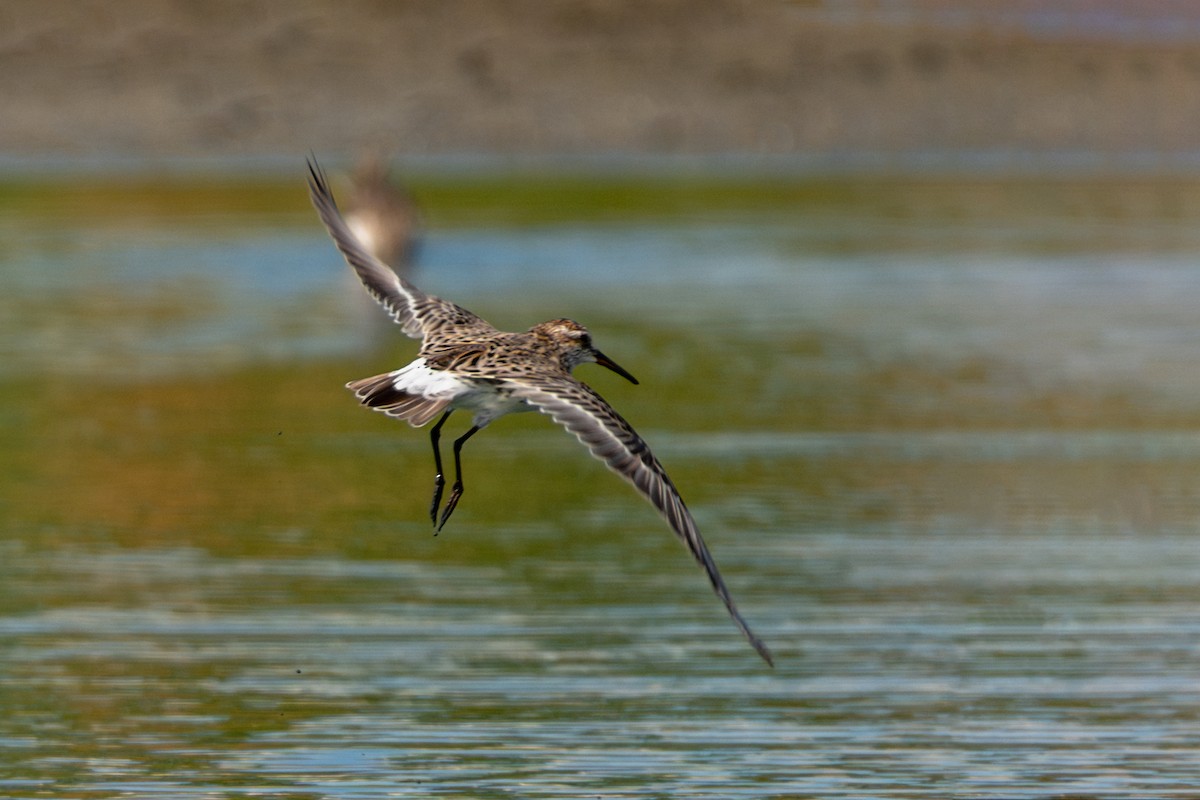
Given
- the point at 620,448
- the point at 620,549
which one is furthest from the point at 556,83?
the point at 620,448

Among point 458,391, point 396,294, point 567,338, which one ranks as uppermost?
point 396,294

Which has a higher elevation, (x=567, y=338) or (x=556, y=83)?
(x=556, y=83)

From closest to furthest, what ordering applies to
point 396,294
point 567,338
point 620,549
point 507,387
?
point 507,387, point 567,338, point 396,294, point 620,549

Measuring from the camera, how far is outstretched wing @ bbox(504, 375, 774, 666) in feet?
30.3

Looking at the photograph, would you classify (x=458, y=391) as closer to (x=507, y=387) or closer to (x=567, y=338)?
(x=507, y=387)

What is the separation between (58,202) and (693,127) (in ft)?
36.3

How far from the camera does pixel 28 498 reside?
1670 cm

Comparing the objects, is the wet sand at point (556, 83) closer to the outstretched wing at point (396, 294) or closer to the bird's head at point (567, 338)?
the outstretched wing at point (396, 294)

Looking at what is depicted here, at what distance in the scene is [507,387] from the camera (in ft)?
33.1

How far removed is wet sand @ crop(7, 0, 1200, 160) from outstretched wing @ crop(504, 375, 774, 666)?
3145 centimetres

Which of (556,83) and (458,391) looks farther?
(556,83)

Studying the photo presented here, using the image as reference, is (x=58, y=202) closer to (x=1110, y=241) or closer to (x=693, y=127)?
(x=693, y=127)

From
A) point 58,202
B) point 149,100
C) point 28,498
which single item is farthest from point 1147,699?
Answer: point 149,100

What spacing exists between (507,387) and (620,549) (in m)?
5.40
